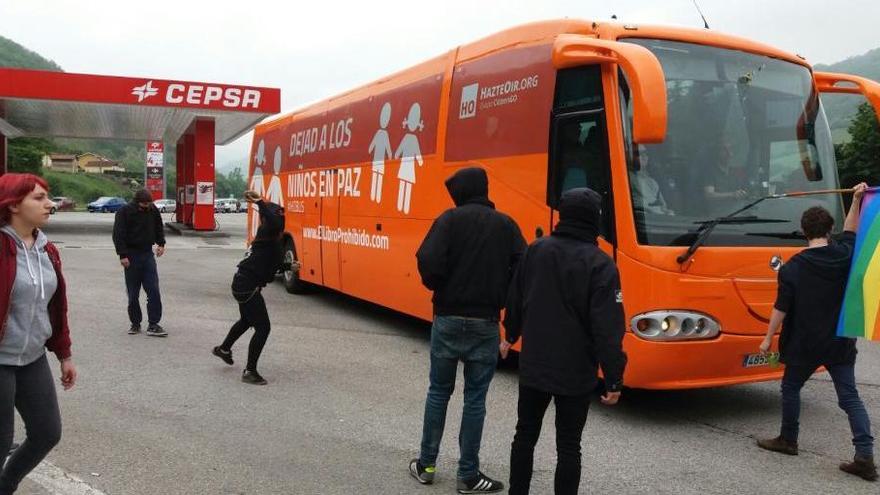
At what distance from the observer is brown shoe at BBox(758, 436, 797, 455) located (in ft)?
16.3

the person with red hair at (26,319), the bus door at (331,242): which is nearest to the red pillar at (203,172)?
the bus door at (331,242)

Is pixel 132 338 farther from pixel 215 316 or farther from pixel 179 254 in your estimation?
pixel 179 254

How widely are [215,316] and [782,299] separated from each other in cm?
741

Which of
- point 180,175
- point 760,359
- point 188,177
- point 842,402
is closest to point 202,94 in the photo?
point 188,177

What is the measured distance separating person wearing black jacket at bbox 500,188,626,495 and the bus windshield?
198 cm

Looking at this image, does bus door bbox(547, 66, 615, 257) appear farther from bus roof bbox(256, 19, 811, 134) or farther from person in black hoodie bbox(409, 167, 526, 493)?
person in black hoodie bbox(409, 167, 526, 493)

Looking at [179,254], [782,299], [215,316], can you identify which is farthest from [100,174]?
[782,299]

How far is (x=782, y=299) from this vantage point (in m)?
4.83

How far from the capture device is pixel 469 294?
13.2ft

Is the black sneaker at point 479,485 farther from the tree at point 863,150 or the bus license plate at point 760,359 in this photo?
the tree at point 863,150

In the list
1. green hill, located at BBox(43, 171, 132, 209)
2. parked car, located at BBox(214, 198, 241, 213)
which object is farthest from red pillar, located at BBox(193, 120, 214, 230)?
green hill, located at BBox(43, 171, 132, 209)

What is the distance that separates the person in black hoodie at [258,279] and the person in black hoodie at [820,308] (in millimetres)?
4144

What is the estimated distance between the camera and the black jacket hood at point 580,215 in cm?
344

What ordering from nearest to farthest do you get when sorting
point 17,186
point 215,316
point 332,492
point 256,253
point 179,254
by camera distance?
point 17,186
point 332,492
point 256,253
point 215,316
point 179,254
